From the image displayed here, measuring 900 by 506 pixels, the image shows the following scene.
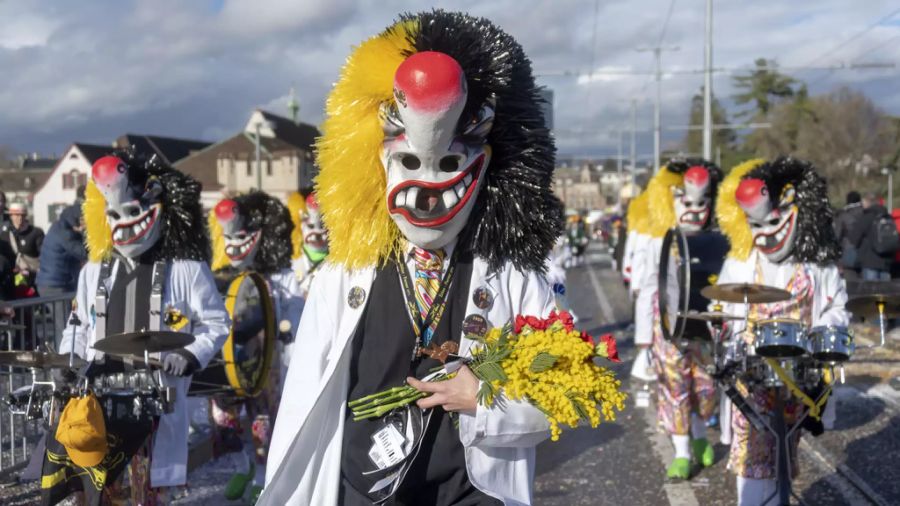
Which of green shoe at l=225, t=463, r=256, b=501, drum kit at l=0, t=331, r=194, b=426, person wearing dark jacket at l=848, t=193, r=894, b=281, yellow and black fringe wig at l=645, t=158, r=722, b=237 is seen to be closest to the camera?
drum kit at l=0, t=331, r=194, b=426

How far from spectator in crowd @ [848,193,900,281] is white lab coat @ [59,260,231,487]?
35.6 ft

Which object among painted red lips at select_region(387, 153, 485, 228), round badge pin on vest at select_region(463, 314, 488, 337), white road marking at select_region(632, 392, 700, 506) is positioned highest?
painted red lips at select_region(387, 153, 485, 228)

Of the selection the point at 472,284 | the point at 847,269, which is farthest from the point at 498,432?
the point at 847,269

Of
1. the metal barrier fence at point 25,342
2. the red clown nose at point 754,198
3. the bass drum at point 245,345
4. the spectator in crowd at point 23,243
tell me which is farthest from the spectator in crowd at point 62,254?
the red clown nose at point 754,198

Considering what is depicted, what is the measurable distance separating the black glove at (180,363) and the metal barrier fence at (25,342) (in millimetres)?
2688

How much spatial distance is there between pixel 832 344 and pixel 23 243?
8.03m

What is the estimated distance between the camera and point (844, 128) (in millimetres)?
56031

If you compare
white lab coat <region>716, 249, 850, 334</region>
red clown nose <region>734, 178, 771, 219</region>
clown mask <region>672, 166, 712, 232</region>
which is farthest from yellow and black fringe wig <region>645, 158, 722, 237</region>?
red clown nose <region>734, 178, 771, 219</region>

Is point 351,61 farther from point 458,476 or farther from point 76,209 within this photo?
point 76,209

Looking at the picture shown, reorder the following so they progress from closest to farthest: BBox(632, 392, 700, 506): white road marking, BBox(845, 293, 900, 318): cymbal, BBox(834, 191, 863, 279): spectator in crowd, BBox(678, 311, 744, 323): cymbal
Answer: BBox(845, 293, 900, 318): cymbal < BBox(678, 311, 744, 323): cymbal < BBox(632, 392, 700, 506): white road marking < BBox(834, 191, 863, 279): spectator in crowd

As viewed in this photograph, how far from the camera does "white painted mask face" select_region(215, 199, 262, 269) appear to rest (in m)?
7.86

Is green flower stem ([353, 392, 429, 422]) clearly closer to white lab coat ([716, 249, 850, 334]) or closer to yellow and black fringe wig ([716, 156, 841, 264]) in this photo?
white lab coat ([716, 249, 850, 334])

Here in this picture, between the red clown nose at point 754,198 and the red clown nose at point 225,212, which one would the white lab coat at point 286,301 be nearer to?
the red clown nose at point 225,212

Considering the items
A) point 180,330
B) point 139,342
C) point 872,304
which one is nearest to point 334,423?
point 139,342
